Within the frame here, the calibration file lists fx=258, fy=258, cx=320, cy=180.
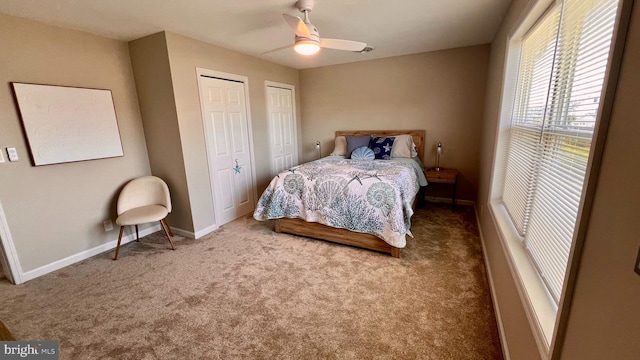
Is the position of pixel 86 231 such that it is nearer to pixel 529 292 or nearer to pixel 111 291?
pixel 111 291

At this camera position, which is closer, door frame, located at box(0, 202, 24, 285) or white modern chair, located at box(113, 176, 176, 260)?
door frame, located at box(0, 202, 24, 285)

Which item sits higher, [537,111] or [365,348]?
[537,111]

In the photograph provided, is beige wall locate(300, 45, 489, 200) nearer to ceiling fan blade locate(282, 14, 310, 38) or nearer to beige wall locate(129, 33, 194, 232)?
ceiling fan blade locate(282, 14, 310, 38)

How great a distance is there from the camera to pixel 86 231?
2.77 meters

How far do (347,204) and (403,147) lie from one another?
1.77m

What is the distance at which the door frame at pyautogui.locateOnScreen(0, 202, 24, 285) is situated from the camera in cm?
225

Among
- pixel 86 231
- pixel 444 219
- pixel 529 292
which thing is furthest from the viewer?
pixel 444 219

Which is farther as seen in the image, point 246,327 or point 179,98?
point 179,98

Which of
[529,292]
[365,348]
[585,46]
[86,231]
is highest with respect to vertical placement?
[585,46]

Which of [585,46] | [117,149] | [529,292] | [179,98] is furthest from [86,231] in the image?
[585,46]

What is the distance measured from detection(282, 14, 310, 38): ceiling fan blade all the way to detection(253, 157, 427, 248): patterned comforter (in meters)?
1.39

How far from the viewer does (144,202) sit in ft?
10.1

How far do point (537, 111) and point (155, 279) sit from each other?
323 centimetres

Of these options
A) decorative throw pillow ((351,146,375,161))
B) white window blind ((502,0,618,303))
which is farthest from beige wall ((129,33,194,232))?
white window blind ((502,0,618,303))
